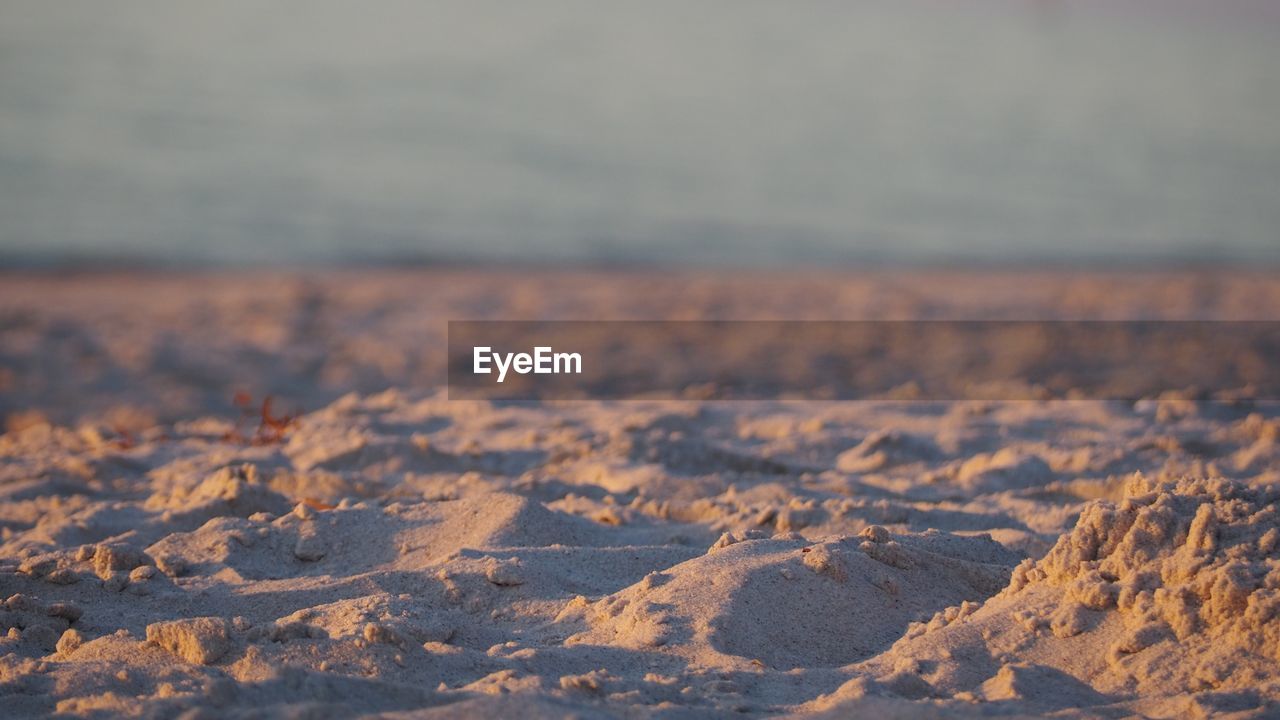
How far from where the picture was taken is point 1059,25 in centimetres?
3316

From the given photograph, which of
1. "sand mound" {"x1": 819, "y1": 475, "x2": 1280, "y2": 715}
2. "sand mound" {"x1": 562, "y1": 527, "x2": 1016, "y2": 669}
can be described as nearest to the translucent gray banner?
"sand mound" {"x1": 562, "y1": 527, "x2": 1016, "y2": 669}

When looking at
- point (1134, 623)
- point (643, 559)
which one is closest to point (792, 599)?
point (643, 559)

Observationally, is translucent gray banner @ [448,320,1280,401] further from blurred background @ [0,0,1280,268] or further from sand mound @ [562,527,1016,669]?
blurred background @ [0,0,1280,268]

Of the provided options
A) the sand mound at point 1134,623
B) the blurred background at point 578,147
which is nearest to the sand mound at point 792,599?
the sand mound at point 1134,623

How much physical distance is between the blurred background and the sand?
706 cm

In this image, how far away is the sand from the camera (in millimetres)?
2445

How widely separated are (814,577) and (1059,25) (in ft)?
108

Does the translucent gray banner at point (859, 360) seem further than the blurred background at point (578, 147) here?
No

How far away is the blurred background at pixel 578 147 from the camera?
42.1 feet

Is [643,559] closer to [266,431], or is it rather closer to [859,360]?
[266,431]

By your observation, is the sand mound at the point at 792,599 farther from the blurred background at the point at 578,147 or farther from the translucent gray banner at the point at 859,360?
the blurred background at the point at 578,147

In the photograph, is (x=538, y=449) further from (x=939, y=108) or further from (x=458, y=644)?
(x=939, y=108)

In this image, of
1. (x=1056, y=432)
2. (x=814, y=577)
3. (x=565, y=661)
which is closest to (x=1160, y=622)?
(x=814, y=577)

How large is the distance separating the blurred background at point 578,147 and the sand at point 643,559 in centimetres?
706
